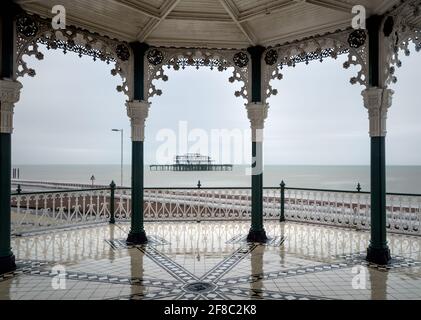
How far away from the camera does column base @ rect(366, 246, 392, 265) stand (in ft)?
17.0

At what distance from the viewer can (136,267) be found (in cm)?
500

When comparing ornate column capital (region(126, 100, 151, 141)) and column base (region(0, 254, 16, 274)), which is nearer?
column base (region(0, 254, 16, 274))

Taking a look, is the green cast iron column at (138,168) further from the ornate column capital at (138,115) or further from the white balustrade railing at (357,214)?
the white balustrade railing at (357,214)

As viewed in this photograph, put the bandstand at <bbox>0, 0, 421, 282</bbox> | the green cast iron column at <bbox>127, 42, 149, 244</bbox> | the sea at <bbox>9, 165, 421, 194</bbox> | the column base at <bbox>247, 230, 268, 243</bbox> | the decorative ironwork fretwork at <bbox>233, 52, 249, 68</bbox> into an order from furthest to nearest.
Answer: the sea at <bbox>9, 165, 421, 194</bbox>, the decorative ironwork fretwork at <bbox>233, 52, 249, 68</bbox>, the column base at <bbox>247, 230, 268, 243</bbox>, the green cast iron column at <bbox>127, 42, 149, 244</bbox>, the bandstand at <bbox>0, 0, 421, 282</bbox>

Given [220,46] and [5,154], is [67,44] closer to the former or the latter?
[5,154]

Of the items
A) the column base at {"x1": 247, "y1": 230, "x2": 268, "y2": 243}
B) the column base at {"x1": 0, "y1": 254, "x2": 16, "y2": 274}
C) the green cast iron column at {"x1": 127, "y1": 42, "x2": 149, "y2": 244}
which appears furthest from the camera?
the column base at {"x1": 247, "y1": 230, "x2": 268, "y2": 243}

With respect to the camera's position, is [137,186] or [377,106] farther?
[137,186]

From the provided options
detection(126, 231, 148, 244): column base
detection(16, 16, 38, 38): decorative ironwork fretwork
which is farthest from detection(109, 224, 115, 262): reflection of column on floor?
detection(16, 16, 38, 38): decorative ironwork fretwork

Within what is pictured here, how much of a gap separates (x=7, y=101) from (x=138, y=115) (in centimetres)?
237

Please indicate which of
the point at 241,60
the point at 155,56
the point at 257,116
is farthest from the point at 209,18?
the point at 257,116

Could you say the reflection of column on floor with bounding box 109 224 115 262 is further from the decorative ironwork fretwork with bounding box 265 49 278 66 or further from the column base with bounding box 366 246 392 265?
the decorative ironwork fretwork with bounding box 265 49 278 66

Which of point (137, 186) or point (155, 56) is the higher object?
point (155, 56)

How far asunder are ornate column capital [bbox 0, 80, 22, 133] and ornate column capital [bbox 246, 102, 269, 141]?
429 cm

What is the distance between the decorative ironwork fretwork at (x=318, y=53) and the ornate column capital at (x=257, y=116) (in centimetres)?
23
